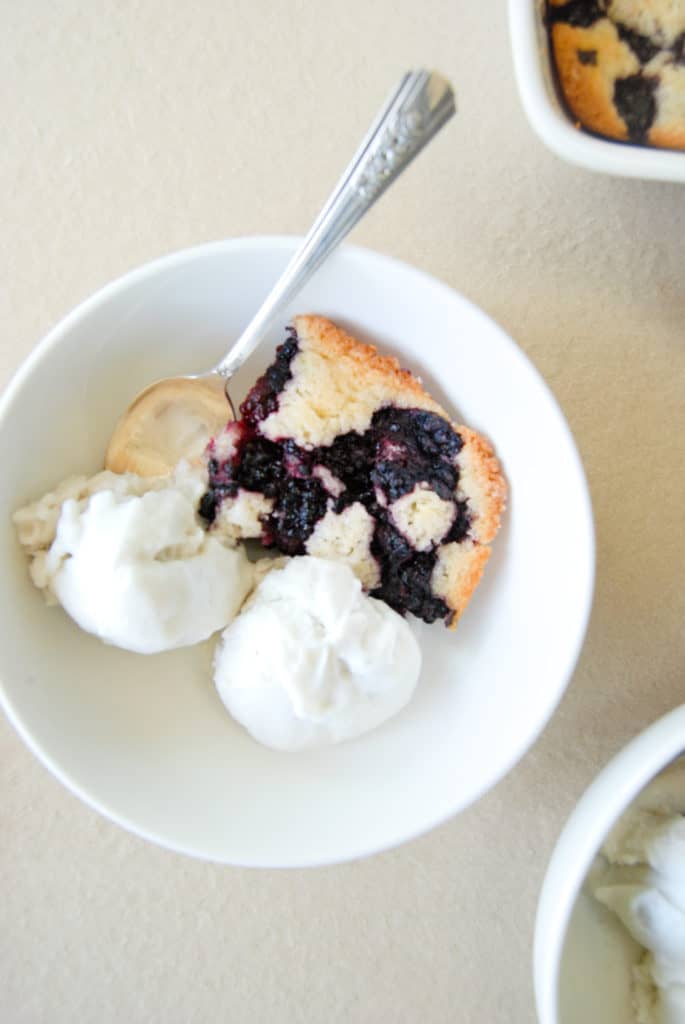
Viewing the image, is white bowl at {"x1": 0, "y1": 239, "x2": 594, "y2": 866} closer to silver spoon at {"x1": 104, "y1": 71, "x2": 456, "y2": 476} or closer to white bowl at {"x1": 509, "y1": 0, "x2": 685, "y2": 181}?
silver spoon at {"x1": 104, "y1": 71, "x2": 456, "y2": 476}

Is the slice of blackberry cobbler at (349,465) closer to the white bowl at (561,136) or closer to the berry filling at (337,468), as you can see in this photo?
the berry filling at (337,468)

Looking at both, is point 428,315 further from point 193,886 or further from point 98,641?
point 193,886

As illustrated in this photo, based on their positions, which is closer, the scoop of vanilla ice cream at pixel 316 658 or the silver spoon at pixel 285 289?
the silver spoon at pixel 285 289

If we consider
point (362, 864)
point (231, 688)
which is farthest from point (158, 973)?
point (231, 688)

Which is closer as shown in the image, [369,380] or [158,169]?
[369,380]

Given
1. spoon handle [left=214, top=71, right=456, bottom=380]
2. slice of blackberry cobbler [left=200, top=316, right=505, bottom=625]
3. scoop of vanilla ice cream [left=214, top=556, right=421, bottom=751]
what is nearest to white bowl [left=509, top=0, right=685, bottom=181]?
spoon handle [left=214, top=71, right=456, bottom=380]

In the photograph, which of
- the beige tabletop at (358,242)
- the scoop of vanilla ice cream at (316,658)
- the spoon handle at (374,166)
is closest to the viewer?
the spoon handle at (374,166)

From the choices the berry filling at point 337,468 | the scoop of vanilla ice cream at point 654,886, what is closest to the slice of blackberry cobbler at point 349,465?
the berry filling at point 337,468
